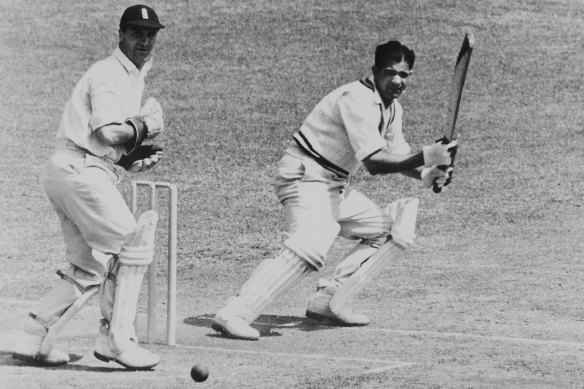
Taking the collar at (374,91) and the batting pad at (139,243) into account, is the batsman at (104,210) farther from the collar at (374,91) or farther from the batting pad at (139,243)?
the collar at (374,91)

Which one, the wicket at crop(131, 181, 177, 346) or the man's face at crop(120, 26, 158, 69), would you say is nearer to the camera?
the man's face at crop(120, 26, 158, 69)

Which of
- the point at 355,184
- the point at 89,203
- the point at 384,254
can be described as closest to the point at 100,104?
the point at 89,203

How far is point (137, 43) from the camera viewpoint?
670cm

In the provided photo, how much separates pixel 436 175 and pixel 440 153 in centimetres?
30

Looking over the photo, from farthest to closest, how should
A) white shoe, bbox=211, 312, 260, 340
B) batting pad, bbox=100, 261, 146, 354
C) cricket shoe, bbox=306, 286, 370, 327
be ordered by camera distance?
cricket shoe, bbox=306, 286, 370, 327 → white shoe, bbox=211, 312, 260, 340 → batting pad, bbox=100, 261, 146, 354

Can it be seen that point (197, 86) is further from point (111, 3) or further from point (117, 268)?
point (117, 268)

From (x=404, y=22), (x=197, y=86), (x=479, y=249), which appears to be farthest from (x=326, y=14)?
(x=479, y=249)

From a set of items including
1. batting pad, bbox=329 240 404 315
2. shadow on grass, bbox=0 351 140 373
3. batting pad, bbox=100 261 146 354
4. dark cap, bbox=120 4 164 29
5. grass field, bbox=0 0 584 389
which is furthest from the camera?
batting pad, bbox=329 240 404 315

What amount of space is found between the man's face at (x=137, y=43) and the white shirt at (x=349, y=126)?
5.45 feet

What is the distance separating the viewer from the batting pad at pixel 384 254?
8.19 meters

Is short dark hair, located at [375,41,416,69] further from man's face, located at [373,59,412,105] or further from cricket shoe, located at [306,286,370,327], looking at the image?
cricket shoe, located at [306,286,370,327]

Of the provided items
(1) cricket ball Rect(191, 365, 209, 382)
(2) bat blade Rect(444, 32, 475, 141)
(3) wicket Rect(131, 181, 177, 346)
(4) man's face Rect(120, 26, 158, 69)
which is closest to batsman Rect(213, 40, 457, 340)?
(2) bat blade Rect(444, 32, 475, 141)

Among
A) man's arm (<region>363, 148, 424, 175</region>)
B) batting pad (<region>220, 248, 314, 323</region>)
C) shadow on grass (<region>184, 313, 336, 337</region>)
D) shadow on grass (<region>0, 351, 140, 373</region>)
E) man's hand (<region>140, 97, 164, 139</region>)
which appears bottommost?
shadow on grass (<region>184, 313, 336, 337</region>)

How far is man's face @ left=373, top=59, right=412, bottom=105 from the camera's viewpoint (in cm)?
800
